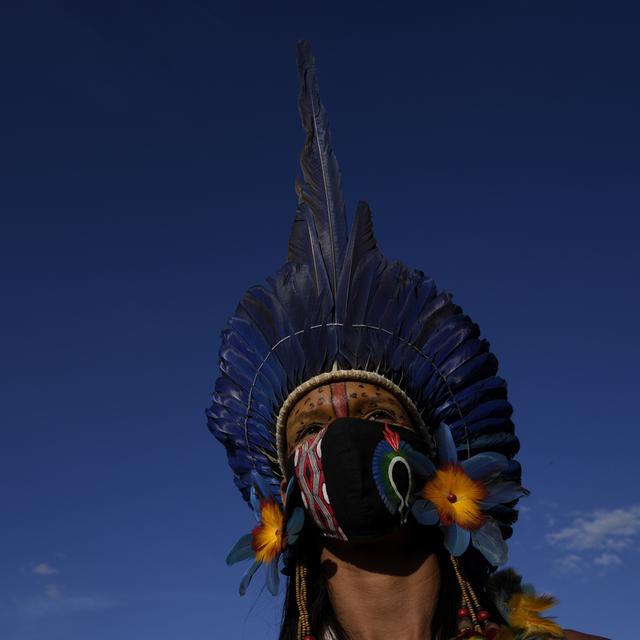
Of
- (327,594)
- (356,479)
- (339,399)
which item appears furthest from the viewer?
(339,399)

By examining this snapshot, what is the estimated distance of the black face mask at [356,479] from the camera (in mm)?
3705

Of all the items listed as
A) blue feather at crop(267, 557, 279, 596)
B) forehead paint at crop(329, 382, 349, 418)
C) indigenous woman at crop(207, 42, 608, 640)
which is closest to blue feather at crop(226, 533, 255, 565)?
indigenous woman at crop(207, 42, 608, 640)

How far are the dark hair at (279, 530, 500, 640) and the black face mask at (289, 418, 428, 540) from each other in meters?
0.33

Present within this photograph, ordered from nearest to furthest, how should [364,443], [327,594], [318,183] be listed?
1. [364,443]
2. [327,594]
3. [318,183]

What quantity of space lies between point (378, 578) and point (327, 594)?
0.28 meters

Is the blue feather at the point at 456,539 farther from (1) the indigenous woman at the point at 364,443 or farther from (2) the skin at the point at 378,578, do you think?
(2) the skin at the point at 378,578

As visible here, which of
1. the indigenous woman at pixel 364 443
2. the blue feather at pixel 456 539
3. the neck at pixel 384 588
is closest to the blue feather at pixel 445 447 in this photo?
the indigenous woman at pixel 364 443

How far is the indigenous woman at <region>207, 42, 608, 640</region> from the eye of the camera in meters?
3.82

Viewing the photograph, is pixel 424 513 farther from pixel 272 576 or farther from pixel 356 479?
pixel 272 576

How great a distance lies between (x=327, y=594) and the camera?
4.02 m

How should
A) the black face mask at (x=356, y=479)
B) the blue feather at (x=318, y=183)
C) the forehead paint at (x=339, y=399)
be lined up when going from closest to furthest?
the black face mask at (x=356, y=479), the forehead paint at (x=339, y=399), the blue feather at (x=318, y=183)

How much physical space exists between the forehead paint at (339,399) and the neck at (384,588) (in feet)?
2.03

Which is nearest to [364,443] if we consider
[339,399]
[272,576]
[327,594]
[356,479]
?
[356,479]

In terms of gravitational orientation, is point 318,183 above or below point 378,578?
above
